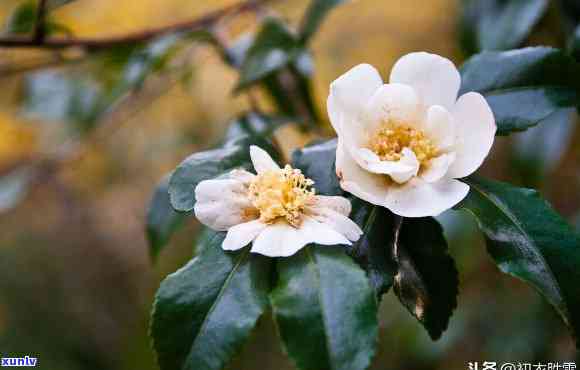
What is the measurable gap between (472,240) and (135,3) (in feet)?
5.09

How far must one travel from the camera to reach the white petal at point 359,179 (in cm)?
57

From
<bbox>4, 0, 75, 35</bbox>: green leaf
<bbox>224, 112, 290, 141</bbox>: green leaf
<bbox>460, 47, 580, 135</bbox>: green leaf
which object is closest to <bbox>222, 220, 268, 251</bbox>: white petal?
<bbox>460, 47, 580, 135</bbox>: green leaf

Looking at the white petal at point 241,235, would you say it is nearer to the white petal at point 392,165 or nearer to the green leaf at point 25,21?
the white petal at point 392,165

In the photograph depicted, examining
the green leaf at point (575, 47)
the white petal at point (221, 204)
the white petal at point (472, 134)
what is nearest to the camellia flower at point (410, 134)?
the white petal at point (472, 134)

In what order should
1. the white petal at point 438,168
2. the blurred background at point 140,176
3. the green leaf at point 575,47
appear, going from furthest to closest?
the blurred background at point 140,176
the green leaf at point 575,47
the white petal at point 438,168

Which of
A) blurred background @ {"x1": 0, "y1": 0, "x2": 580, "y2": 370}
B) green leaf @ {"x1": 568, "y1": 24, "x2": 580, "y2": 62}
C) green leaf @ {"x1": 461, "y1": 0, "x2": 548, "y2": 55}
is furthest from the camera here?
blurred background @ {"x1": 0, "y1": 0, "x2": 580, "y2": 370}

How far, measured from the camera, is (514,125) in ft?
2.21

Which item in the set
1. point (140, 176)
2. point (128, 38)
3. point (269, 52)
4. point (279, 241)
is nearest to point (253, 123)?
point (269, 52)

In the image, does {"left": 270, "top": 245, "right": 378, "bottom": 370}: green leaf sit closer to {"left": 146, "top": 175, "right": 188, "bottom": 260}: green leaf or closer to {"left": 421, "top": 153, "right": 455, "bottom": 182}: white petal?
{"left": 421, "top": 153, "right": 455, "bottom": 182}: white petal

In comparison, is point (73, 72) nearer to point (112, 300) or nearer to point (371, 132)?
point (371, 132)

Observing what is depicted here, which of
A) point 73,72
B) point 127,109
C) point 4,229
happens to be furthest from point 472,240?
point 4,229

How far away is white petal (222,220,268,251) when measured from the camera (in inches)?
21.2

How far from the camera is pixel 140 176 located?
3.21 m

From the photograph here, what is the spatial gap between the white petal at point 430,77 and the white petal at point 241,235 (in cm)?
25
